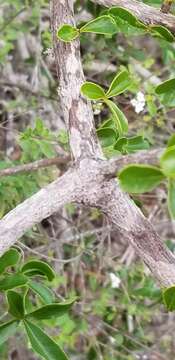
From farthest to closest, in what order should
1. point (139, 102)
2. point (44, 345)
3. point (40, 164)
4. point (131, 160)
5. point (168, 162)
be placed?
point (139, 102) < point (40, 164) < point (44, 345) < point (131, 160) < point (168, 162)

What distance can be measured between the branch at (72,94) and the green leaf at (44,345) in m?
0.25

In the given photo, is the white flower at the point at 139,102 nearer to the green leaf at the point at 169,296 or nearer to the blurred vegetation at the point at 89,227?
the blurred vegetation at the point at 89,227

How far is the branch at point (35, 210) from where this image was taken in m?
0.74

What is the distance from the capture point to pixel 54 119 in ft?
7.33

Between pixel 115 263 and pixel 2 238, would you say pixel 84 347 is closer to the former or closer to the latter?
pixel 115 263

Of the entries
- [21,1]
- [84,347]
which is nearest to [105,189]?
[21,1]

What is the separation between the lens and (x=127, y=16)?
847 mm

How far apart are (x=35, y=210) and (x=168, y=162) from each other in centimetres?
23

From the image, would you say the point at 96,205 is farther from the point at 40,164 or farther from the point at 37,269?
the point at 40,164

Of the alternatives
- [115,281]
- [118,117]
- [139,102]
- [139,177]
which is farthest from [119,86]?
[115,281]

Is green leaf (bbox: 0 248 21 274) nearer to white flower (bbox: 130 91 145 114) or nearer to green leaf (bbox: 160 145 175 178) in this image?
green leaf (bbox: 160 145 175 178)

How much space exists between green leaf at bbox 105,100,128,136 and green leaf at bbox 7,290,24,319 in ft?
0.97

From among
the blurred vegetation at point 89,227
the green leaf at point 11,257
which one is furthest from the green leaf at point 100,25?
the blurred vegetation at point 89,227

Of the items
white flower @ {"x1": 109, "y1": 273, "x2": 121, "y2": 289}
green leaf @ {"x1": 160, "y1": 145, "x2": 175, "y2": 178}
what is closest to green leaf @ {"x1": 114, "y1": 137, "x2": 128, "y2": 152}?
green leaf @ {"x1": 160, "y1": 145, "x2": 175, "y2": 178}
